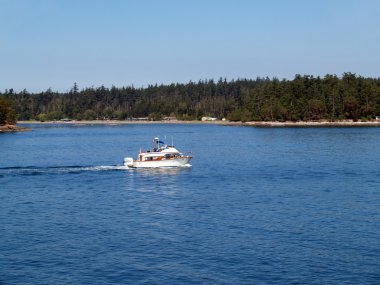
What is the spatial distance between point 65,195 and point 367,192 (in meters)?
32.5

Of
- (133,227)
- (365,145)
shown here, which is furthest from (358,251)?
(365,145)

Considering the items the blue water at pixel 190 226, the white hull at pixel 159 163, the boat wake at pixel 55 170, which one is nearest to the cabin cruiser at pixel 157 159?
the white hull at pixel 159 163

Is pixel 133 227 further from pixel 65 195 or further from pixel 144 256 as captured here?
pixel 65 195

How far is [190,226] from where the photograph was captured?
45.9 m

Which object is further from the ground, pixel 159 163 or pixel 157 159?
pixel 157 159

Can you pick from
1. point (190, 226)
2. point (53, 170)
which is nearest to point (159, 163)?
point (53, 170)

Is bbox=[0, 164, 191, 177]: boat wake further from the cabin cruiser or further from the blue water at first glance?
the cabin cruiser

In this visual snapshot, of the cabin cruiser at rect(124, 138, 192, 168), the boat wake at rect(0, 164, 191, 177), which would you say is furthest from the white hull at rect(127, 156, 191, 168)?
the boat wake at rect(0, 164, 191, 177)

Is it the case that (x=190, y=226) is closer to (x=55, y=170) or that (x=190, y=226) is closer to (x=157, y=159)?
(x=157, y=159)

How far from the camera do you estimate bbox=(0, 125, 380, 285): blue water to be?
3447 centimetres

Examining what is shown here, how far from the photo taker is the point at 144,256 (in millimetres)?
37656

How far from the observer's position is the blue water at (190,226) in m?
34.5

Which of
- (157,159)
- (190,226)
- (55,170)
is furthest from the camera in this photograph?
(55,170)

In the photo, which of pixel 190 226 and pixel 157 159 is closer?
pixel 190 226
